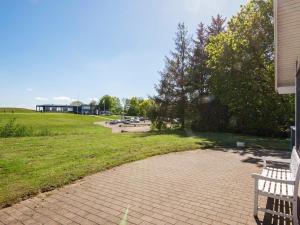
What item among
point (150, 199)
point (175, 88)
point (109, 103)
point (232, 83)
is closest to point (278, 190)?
point (150, 199)

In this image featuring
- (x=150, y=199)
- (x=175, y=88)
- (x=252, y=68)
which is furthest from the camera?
(x=175, y=88)

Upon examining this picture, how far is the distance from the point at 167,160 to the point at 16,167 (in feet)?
15.7

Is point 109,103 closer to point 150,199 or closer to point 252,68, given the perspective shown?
point 252,68

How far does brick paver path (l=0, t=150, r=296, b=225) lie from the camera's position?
14.4 ft

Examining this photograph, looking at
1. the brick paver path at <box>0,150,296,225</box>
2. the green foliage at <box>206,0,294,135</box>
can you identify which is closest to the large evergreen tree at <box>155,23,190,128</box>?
the green foliage at <box>206,0,294,135</box>

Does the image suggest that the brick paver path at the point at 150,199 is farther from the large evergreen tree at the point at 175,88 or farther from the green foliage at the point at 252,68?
the large evergreen tree at the point at 175,88

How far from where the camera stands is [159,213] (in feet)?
15.1

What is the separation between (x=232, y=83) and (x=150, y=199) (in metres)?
17.1

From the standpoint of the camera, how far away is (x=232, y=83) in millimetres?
20625

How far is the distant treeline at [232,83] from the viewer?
791 inches

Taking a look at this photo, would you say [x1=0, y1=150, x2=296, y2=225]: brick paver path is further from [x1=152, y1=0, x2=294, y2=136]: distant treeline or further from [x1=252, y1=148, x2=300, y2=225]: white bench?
[x1=152, y1=0, x2=294, y2=136]: distant treeline

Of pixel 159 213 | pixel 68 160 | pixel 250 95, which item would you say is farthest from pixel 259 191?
pixel 250 95

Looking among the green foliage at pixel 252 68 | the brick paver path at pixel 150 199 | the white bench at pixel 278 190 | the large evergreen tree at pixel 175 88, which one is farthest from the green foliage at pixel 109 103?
the white bench at pixel 278 190

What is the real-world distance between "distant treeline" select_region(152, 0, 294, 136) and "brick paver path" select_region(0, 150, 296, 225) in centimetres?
1409
